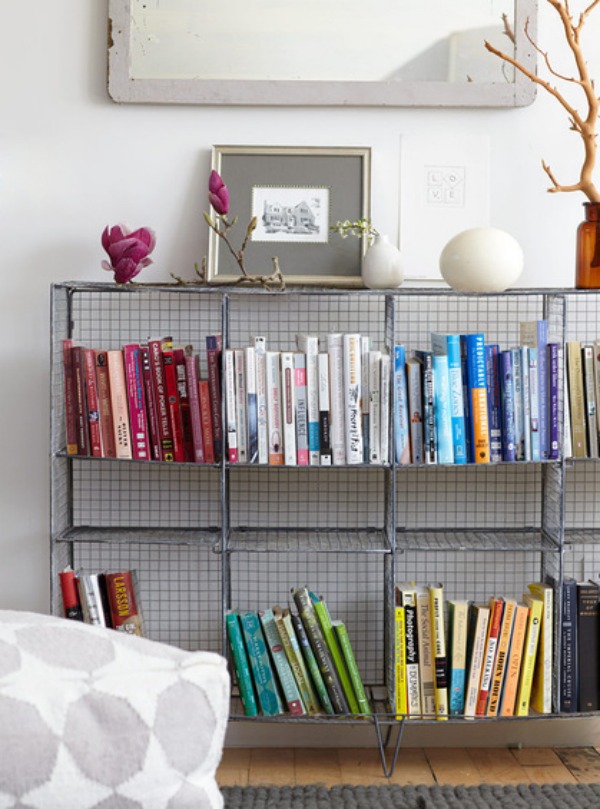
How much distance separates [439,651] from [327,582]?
1.28 feet

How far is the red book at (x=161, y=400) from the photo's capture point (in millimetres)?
2281

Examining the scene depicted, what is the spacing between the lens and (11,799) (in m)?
0.82

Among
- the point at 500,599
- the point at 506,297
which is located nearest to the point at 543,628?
the point at 500,599

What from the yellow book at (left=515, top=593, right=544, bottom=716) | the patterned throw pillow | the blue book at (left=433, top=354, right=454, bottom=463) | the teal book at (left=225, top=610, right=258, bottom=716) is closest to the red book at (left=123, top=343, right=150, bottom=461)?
the teal book at (left=225, top=610, right=258, bottom=716)

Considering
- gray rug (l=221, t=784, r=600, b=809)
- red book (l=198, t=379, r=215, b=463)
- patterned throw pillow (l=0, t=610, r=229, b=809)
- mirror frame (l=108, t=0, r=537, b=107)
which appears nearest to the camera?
patterned throw pillow (l=0, t=610, r=229, b=809)

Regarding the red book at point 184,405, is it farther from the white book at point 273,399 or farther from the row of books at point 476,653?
the row of books at point 476,653

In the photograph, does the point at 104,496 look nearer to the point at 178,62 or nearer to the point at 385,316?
the point at 385,316

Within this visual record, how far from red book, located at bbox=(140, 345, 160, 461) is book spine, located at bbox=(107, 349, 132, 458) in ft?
0.16

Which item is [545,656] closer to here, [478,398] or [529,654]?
[529,654]

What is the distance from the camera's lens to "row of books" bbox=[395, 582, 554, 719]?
2.31 meters

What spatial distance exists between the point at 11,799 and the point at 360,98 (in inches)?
79.9

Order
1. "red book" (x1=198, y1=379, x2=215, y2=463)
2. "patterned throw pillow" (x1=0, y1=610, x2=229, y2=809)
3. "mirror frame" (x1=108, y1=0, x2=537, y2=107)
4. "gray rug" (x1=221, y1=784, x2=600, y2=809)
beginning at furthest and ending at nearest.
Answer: "mirror frame" (x1=108, y1=0, x2=537, y2=107) < "red book" (x1=198, y1=379, x2=215, y2=463) < "gray rug" (x1=221, y1=784, x2=600, y2=809) < "patterned throw pillow" (x1=0, y1=610, x2=229, y2=809)

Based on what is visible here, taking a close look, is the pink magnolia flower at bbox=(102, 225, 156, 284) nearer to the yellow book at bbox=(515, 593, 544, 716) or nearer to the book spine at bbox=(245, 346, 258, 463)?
the book spine at bbox=(245, 346, 258, 463)

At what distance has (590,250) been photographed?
232 centimetres
